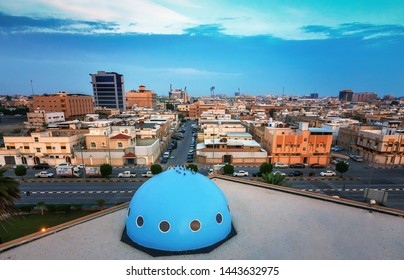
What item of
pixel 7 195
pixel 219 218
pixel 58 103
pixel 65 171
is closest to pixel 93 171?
pixel 65 171

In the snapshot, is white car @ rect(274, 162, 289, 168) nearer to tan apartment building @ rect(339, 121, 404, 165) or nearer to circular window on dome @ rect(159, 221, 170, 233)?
tan apartment building @ rect(339, 121, 404, 165)

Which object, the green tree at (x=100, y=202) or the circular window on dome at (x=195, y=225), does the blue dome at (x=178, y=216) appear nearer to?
the circular window on dome at (x=195, y=225)

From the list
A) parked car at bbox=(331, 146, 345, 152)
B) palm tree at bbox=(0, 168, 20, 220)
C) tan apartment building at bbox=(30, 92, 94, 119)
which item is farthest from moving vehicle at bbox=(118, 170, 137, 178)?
tan apartment building at bbox=(30, 92, 94, 119)

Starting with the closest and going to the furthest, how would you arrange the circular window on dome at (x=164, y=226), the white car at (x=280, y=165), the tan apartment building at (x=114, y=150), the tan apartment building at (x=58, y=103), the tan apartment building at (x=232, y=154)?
the circular window on dome at (x=164, y=226) → the white car at (x=280, y=165) → the tan apartment building at (x=114, y=150) → the tan apartment building at (x=232, y=154) → the tan apartment building at (x=58, y=103)

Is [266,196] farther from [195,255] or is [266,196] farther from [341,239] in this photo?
[195,255]

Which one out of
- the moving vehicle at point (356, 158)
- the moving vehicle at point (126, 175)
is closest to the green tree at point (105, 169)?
the moving vehicle at point (126, 175)

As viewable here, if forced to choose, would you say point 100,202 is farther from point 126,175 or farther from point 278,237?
point 278,237
